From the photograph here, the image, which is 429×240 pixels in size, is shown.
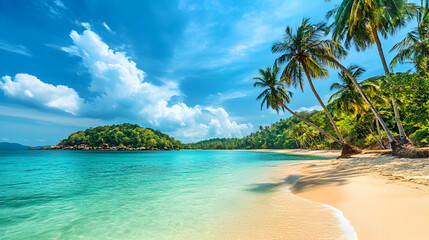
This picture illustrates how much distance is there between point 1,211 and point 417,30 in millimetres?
24380

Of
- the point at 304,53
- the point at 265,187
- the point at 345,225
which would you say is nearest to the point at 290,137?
the point at 304,53

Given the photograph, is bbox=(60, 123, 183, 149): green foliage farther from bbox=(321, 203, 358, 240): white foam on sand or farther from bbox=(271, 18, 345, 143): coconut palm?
bbox=(321, 203, 358, 240): white foam on sand

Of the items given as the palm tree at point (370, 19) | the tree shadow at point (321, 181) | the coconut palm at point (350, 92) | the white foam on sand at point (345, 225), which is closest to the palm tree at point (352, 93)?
the coconut palm at point (350, 92)

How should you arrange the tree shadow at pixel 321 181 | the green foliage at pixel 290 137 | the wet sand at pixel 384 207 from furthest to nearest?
the green foliage at pixel 290 137 < the tree shadow at pixel 321 181 < the wet sand at pixel 384 207

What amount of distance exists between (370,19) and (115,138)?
424 ft

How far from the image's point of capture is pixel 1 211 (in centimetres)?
560

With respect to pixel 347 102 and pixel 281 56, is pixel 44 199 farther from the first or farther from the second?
pixel 347 102

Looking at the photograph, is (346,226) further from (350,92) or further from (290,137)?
(290,137)

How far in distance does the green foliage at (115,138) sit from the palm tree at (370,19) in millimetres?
126276

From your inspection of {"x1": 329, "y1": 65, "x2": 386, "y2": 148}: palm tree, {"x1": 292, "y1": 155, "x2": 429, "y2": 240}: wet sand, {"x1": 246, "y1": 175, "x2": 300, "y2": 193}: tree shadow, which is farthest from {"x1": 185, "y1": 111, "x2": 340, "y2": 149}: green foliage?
{"x1": 292, "y1": 155, "x2": 429, "y2": 240}: wet sand

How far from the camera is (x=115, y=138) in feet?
379

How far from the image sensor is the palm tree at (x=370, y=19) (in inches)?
427

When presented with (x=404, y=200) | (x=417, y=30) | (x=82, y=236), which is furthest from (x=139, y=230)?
(x=417, y=30)

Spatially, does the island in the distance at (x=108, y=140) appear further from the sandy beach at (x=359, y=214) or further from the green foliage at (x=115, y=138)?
the sandy beach at (x=359, y=214)
